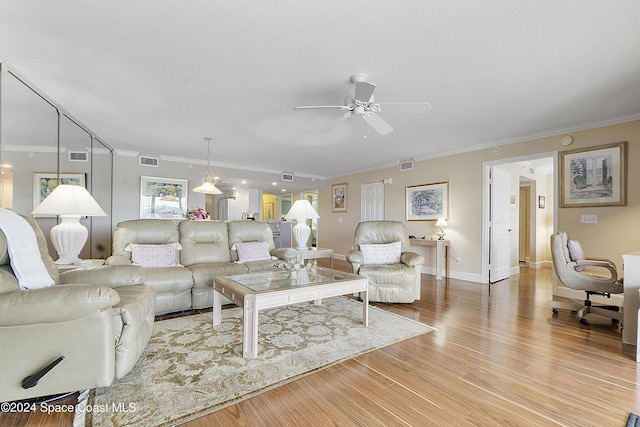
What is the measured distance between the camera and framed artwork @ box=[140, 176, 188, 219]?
5.60m

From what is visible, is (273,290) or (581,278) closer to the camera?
(273,290)

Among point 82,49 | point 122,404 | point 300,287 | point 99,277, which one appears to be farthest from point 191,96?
point 122,404

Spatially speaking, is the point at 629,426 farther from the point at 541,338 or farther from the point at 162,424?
the point at 162,424

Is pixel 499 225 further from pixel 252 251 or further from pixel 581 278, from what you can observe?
pixel 252 251

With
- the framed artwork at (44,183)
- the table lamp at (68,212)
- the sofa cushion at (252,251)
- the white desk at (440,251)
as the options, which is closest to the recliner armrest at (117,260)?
the table lamp at (68,212)

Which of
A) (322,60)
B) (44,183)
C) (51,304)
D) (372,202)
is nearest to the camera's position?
(51,304)

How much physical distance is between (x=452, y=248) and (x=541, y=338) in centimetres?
287

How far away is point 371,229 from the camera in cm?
409

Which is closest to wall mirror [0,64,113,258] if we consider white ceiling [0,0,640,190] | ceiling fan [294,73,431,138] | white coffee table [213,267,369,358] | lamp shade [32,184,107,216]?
white ceiling [0,0,640,190]

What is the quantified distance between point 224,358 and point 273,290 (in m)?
0.58

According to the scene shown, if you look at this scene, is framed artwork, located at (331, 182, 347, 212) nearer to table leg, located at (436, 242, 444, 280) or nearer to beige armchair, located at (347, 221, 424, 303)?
table leg, located at (436, 242, 444, 280)

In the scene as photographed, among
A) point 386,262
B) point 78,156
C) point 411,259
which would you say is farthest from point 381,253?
point 78,156

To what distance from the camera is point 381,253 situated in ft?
12.4

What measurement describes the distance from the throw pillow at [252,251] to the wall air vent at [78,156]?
8.34ft
